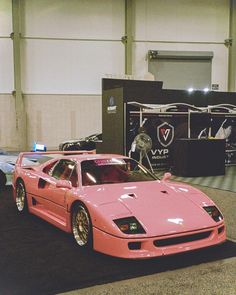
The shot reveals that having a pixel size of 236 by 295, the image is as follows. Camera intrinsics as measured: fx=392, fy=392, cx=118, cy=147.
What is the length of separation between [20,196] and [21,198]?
6 cm

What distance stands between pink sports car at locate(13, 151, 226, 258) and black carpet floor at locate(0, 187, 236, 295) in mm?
149

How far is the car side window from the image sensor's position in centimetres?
499

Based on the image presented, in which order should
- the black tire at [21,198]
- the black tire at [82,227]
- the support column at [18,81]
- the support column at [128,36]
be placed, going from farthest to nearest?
the support column at [128,36] → the support column at [18,81] → the black tire at [21,198] → the black tire at [82,227]

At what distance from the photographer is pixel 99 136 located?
1766 cm

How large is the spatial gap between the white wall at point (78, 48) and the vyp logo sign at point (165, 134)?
934 cm

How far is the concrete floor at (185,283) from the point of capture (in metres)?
3.29

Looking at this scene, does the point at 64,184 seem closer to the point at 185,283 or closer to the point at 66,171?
the point at 66,171

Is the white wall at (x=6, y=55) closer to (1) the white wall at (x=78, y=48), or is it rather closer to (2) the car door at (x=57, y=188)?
(1) the white wall at (x=78, y=48)

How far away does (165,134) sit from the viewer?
12109 millimetres

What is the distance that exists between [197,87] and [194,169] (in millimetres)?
12073

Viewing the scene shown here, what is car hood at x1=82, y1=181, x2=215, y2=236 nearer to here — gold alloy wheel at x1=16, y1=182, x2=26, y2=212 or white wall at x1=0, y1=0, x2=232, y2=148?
gold alloy wheel at x1=16, y1=182, x2=26, y2=212

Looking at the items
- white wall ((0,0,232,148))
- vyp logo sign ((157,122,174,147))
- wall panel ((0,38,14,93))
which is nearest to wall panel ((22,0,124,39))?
white wall ((0,0,232,148))

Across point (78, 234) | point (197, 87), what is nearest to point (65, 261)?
point (78, 234)

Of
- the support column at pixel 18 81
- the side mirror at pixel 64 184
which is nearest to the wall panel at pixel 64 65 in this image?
the support column at pixel 18 81
